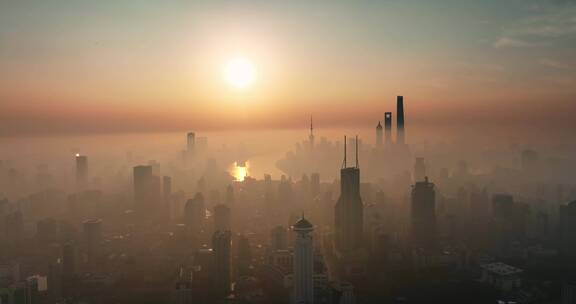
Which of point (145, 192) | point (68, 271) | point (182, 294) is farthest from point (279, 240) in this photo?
point (145, 192)

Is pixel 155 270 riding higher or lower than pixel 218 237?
lower

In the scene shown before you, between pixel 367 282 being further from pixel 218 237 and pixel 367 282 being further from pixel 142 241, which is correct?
pixel 142 241

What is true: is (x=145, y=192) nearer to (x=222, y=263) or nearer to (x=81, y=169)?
(x=81, y=169)

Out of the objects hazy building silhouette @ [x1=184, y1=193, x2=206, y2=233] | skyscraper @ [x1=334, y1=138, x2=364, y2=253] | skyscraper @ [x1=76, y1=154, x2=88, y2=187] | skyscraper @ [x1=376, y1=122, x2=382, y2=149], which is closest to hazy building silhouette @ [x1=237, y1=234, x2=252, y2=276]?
skyscraper @ [x1=334, y1=138, x2=364, y2=253]

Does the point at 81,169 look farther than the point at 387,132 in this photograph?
No

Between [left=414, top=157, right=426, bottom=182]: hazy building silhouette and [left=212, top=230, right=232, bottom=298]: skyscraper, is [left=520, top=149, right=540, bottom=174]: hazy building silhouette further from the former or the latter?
[left=212, top=230, right=232, bottom=298]: skyscraper

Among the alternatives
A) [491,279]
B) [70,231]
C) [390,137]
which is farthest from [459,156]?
[70,231]

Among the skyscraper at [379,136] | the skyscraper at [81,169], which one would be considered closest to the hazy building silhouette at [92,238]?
the skyscraper at [81,169]
